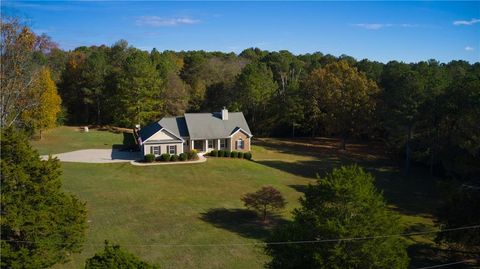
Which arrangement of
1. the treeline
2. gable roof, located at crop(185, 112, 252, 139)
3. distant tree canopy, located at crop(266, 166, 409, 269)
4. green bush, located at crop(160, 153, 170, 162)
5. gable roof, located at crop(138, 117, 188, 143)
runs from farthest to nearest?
gable roof, located at crop(185, 112, 252, 139) < the treeline < gable roof, located at crop(138, 117, 188, 143) < green bush, located at crop(160, 153, 170, 162) < distant tree canopy, located at crop(266, 166, 409, 269)

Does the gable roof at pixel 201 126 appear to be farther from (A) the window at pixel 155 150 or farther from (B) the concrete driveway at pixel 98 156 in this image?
(B) the concrete driveway at pixel 98 156

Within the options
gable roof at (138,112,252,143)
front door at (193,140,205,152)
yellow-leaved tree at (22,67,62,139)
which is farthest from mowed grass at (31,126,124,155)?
front door at (193,140,205,152)

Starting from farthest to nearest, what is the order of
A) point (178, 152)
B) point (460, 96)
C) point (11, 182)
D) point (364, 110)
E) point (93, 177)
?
1. point (364, 110)
2. point (178, 152)
3. point (460, 96)
4. point (93, 177)
5. point (11, 182)

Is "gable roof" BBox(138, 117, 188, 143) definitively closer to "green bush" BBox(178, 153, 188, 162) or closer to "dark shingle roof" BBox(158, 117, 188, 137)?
"dark shingle roof" BBox(158, 117, 188, 137)

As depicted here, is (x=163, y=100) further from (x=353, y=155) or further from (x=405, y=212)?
(x=405, y=212)

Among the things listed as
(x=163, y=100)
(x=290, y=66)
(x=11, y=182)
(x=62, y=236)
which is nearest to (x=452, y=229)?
(x=62, y=236)

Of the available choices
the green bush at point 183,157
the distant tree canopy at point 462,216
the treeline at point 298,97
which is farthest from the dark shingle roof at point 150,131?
the distant tree canopy at point 462,216
